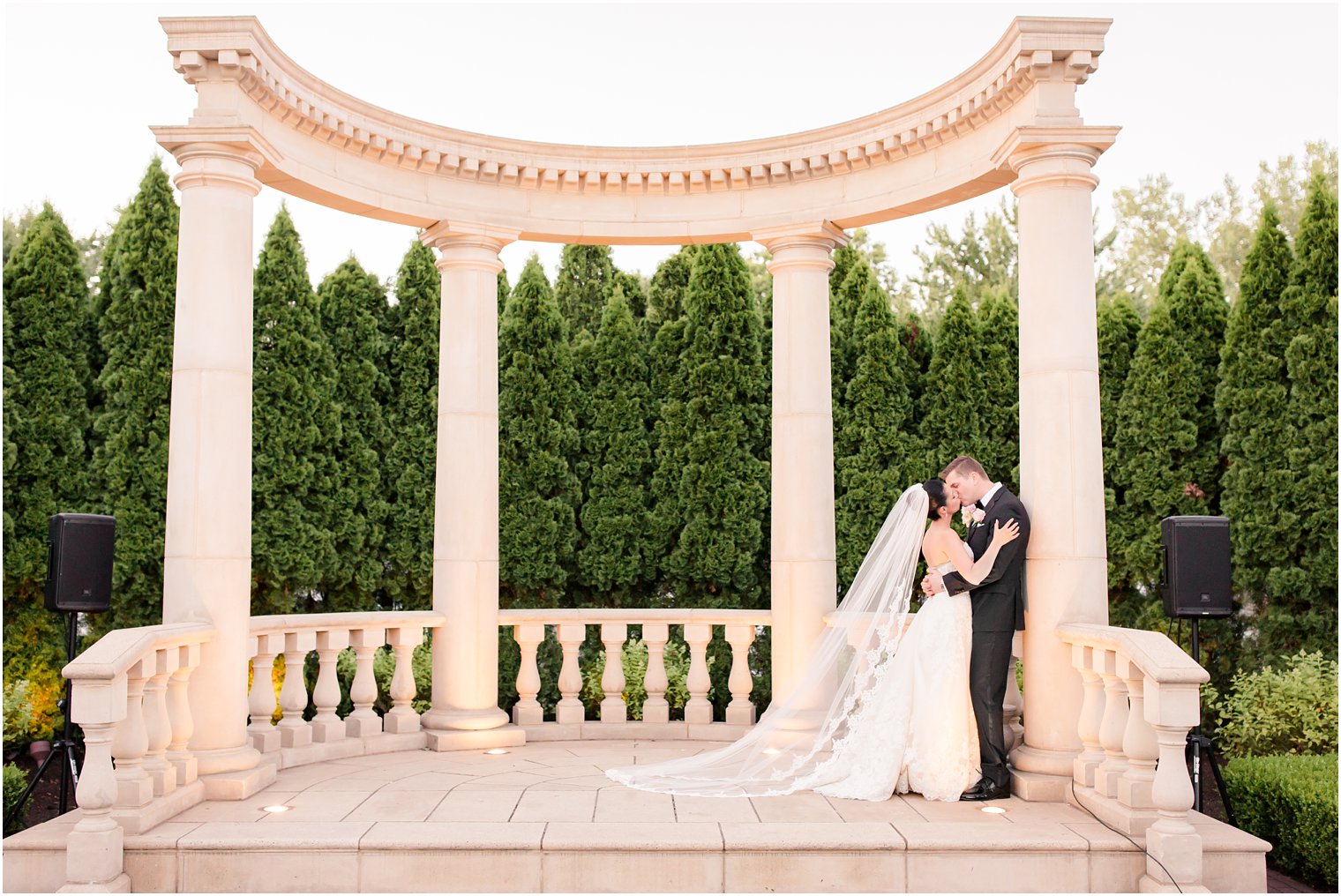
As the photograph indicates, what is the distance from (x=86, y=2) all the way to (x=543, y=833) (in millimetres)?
11529

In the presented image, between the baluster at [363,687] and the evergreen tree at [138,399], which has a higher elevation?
the evergreen tree at [138,399]

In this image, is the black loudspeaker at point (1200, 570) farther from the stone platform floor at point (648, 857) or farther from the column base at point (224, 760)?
the column base at point (224, 760)

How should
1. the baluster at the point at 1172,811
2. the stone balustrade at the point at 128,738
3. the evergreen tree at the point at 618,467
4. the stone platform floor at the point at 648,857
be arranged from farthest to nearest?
the evergreen tree at the point at 618,467 → the stone platform floor at the point at 648,857 → the stone balustrade at the point at 128,738 → the baluster at the point at 1172,811

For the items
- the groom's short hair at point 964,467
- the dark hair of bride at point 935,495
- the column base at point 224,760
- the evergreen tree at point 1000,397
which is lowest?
the column base at point 224,760

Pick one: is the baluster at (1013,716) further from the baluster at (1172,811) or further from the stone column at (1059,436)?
the baluster at (1172,811)

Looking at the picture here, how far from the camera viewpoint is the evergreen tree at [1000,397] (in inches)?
592

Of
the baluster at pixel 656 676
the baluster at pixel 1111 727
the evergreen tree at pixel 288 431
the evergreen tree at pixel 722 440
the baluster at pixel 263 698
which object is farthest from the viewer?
the evergreen tree at pixel 722 440

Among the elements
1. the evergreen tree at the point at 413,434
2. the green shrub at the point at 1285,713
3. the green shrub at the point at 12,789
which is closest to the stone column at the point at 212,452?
the green shrub at the point at 12,789

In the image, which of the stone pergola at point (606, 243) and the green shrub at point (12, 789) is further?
the green shrub at point (12, 789)

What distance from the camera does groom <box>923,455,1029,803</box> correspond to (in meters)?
8.54

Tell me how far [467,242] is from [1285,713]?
34.4ft

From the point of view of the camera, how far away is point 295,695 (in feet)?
34.8

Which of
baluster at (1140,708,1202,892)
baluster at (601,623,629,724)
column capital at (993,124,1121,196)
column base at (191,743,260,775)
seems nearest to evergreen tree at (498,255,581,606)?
baluster at (601,623,629,724)

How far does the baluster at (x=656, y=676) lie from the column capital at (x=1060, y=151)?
6.33m
